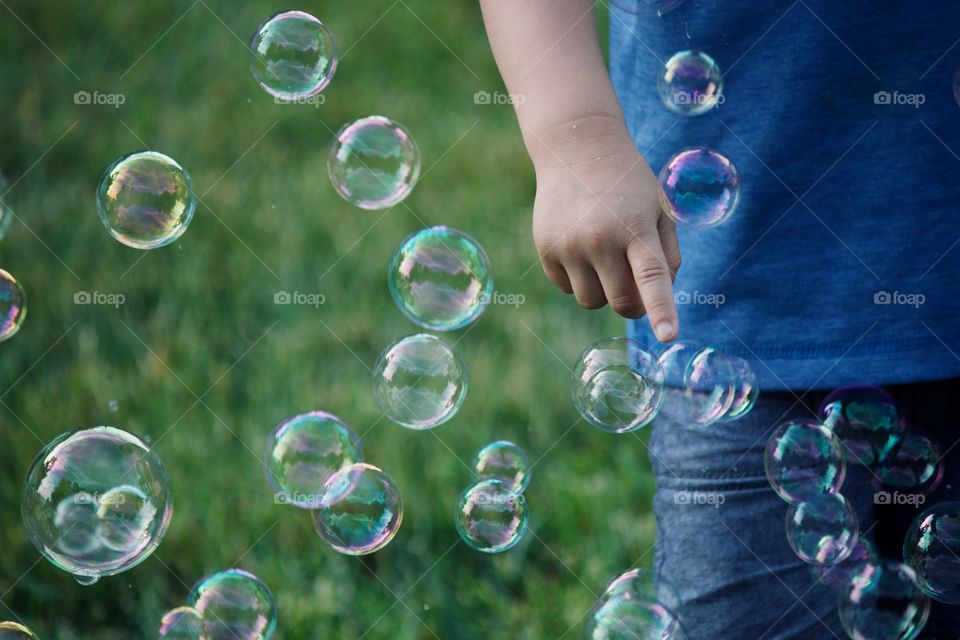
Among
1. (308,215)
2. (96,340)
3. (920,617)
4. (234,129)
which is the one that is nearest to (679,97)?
(920,617)

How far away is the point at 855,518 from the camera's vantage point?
5.06 feet

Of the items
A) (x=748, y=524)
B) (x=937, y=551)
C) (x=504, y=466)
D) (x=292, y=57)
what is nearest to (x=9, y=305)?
(x=292, y=57)

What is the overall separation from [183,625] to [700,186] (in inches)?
38.9

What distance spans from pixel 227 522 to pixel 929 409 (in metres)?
1.39

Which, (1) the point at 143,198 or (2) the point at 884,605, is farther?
(1) the point at 143,198

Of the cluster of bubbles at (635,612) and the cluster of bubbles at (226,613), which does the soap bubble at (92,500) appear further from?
the cluster of bubbles at (635,612)

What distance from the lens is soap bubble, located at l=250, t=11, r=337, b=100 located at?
203cm

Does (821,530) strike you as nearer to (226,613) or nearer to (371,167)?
(226,613)

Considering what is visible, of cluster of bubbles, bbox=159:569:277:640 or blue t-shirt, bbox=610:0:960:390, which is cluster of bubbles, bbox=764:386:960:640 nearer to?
blue t-shirt, bbox=610:0:960:390

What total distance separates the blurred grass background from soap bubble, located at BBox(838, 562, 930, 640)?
64cm

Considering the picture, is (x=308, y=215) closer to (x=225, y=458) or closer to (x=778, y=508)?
→ (x=225, y=458)

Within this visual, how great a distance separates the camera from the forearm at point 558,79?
1.32 meters

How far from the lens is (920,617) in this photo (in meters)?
1.51

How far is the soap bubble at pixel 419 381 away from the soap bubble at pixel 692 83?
1.85 feet
